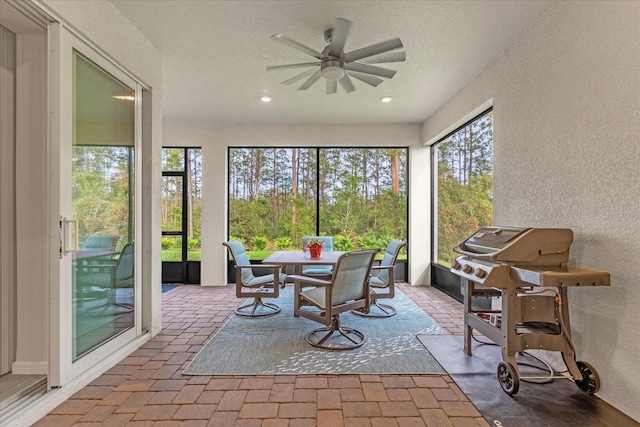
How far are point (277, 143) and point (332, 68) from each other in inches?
Answer: 125

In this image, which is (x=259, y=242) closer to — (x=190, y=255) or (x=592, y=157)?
(x=190, y=255)

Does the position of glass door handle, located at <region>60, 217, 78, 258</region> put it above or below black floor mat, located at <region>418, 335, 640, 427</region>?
above

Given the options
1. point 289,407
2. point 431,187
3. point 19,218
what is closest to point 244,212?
point 431,187

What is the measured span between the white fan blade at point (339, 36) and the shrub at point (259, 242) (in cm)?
390

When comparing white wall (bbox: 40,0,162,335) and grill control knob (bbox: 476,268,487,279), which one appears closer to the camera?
grill control knob (bbox: 476,268,487,279)

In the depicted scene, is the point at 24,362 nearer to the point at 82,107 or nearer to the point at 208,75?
the point at 82,107

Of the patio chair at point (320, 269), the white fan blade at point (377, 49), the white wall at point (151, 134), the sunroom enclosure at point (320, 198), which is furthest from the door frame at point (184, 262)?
the white fan blade at point (377, 49)

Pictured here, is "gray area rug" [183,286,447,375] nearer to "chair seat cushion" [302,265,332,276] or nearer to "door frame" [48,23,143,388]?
"chair seat cushion" [302,265,332,276]

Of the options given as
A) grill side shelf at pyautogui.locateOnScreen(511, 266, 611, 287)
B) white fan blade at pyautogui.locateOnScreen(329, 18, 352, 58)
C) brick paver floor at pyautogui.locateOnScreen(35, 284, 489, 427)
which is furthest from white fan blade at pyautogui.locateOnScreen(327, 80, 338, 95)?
brick paver floor at pyautogui.locateOnScreen(35, 284, 489, 427)

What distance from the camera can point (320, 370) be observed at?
2602 millimetres

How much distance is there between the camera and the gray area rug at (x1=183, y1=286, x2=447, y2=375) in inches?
103

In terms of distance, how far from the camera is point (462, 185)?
4742 mm

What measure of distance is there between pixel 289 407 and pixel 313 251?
2.03m

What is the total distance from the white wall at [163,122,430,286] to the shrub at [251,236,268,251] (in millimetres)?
542
